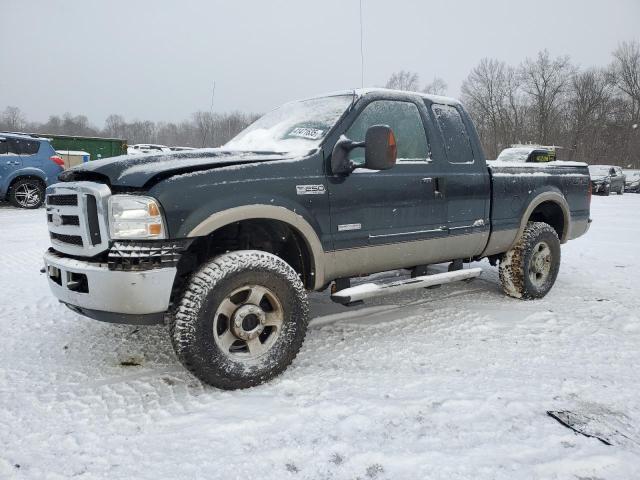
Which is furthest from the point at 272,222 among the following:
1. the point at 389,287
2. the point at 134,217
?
the point at 389,287

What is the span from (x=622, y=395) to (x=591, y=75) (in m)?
62.6

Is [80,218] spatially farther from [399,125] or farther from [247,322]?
[399,125]

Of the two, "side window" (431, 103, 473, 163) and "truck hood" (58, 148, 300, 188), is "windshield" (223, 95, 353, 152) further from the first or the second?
"side window" (431, 103, 473, 163)

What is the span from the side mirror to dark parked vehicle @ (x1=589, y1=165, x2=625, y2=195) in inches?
920

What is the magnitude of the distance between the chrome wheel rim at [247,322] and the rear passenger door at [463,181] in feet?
6.03

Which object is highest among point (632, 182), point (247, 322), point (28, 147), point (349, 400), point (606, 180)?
point (28, 147)

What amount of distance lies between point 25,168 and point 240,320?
10.9 meters

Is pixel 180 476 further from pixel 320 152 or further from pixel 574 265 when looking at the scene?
pixel 574 265

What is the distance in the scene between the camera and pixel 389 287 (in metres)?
3.68

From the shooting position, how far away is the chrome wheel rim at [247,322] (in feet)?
9.74

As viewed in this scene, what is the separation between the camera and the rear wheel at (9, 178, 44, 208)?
11.6m

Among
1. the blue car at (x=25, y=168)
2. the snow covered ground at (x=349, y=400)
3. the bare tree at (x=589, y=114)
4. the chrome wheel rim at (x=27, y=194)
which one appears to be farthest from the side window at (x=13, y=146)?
the bare tree at (x=589, y=114)

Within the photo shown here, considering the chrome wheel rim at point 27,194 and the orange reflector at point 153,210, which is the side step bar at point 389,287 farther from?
the chrome wheel rim at point 27,194

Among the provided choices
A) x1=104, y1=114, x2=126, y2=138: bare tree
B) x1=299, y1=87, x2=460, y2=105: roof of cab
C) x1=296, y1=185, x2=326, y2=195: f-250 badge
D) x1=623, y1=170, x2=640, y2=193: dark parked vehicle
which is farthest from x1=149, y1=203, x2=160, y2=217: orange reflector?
x1=104, y1=114, x2=126, y2=138: bare tree
